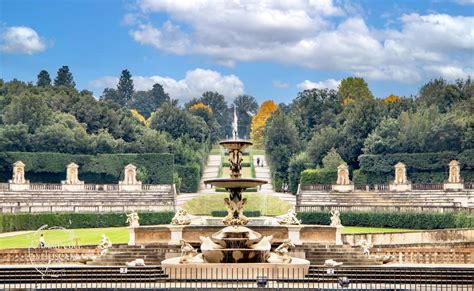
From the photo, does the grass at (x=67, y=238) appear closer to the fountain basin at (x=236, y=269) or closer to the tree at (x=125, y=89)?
→ the fountain basin at (x=236, y=269)

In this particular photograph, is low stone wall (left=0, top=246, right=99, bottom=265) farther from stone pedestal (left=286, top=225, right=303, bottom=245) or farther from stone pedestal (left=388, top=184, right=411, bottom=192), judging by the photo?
stone pedestal (left=388, top=184, right=411, bottom=192)

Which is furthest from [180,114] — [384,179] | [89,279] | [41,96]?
[89,279]

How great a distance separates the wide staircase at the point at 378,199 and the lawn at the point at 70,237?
859 centimetres

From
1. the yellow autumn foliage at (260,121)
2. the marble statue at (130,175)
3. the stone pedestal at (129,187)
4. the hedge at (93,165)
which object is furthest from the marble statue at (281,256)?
the yellow autumn foliage at (260,121)

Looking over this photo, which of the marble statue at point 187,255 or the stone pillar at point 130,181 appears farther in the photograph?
the stone pillar at point 130,181

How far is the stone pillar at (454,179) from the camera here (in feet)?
260

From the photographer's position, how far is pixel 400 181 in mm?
82312

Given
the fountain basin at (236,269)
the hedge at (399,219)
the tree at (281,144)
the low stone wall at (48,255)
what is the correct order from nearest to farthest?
1. the fountain basin at (236,269)
2. the low stone wall at (48,255)
3. the hedge at (399,219)
4. the tree at (281,144)

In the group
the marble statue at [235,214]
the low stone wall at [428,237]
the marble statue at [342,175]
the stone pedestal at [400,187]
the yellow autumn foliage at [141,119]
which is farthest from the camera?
the yellow autumn foliage at [141,119]

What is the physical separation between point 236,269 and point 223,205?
49.8 m

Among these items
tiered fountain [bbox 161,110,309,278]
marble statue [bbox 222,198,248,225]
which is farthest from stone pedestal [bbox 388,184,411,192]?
marble statue [bbox 222,198,248,225]

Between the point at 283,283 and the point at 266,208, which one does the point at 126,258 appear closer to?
the point at 283,283

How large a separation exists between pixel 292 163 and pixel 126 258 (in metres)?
58.9

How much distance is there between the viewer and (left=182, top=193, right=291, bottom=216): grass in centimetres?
7875
